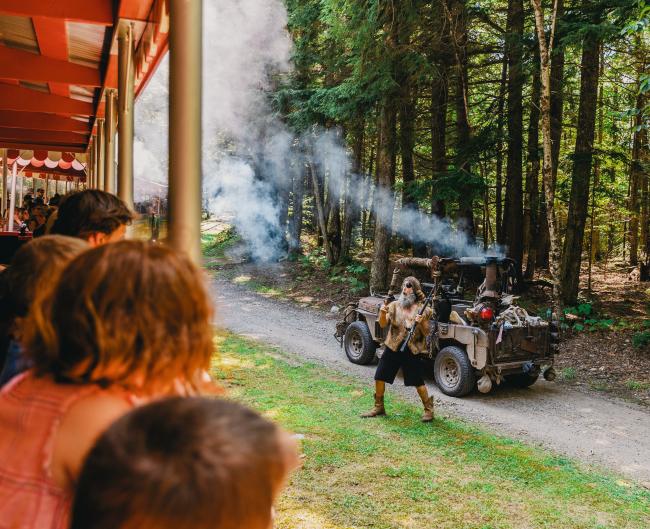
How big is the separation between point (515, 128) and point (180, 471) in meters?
16.4

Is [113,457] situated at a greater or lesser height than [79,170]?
lesser

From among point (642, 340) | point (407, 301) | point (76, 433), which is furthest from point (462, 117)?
point (76, 433)

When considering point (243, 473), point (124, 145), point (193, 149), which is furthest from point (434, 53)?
point (243, 473)

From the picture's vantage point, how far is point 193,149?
2.23 m

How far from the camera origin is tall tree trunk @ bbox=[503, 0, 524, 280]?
573 inches

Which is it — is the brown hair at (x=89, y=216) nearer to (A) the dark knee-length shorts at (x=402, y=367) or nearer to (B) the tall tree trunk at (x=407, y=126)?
(A) the dark knee-length shorts at (x=402, y=367)

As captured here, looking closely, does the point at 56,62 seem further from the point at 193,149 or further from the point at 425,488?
the point at 425,488

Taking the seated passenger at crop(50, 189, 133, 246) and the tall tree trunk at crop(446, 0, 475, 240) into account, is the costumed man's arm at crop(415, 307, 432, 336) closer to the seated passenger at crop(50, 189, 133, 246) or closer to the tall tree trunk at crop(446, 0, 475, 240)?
the seated passenger at crop(50, 189, 133, 246)

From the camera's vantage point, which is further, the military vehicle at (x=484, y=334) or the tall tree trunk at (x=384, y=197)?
the tall tree trunk at (x=384, y=197)

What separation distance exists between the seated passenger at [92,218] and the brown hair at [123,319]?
5.81 ft

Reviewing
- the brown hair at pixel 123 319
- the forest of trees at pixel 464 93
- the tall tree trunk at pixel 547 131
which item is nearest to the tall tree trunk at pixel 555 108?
the forest of trees at pixel 464 93

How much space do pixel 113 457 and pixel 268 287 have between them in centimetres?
1919

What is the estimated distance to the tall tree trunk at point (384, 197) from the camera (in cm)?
1609

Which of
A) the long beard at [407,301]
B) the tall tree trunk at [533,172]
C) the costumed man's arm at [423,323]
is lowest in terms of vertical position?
the costumed man's arm at [423,323]
